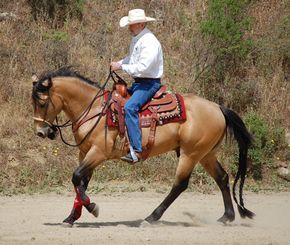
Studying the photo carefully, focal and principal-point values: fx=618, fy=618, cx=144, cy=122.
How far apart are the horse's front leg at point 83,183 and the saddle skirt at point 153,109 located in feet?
1.79

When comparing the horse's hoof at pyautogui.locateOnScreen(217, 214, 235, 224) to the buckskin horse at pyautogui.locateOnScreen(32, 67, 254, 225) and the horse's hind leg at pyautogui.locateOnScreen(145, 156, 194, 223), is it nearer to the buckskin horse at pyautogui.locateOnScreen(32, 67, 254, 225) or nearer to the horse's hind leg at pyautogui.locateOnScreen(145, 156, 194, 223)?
the buckskin horse at pyautogui.locateOnScreen(32, 67, 254, 225)

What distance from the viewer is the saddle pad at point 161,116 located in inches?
328

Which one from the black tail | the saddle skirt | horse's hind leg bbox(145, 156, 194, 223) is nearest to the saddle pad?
the saddle skirt

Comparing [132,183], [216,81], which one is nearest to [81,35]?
[216,81]

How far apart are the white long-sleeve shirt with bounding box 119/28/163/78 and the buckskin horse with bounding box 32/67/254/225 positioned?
61 cm

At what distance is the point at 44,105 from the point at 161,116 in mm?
1591

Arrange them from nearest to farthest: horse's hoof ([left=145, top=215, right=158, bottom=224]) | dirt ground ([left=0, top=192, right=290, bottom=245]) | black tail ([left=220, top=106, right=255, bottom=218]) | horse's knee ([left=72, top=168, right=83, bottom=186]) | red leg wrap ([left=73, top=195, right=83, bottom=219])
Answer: dirt ground ([left=0, top=192, right=290, bottom=245])
horse's knee ([left=72, top=168, right=83, bottom=186])
red leg wrap ([left=73, top=195, right=83, bottom=219])
horse's hoof ([left=145, top=215, right=158, bottom=224])
black tail ([left=220, top=106, right=255, bottom=218])

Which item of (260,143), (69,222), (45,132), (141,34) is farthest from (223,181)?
(260,143)

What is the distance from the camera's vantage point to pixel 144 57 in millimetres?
8164

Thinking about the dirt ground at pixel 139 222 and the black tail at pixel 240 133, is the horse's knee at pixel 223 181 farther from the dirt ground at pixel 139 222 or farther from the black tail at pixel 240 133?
the dirt ground at pixel 139 222

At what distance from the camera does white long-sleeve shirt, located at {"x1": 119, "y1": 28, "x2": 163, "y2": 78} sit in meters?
8.16

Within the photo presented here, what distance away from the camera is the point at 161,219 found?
30.2 ft

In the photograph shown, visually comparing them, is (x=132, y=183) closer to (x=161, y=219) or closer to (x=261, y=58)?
(x=161, y=219)

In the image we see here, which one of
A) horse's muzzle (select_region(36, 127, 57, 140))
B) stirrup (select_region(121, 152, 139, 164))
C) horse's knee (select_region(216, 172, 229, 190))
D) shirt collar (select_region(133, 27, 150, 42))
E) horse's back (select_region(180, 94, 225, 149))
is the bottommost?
horse's knee (select_region(216, 172, 229, 190))
